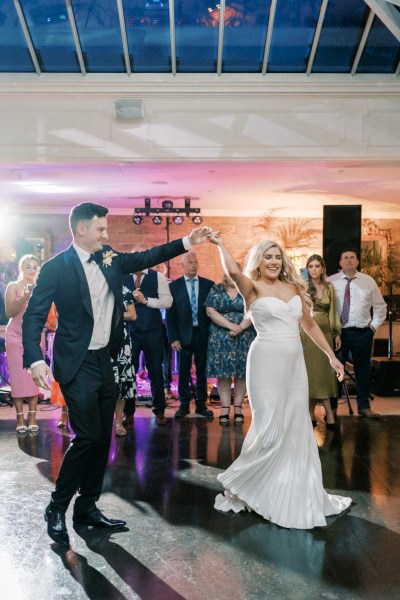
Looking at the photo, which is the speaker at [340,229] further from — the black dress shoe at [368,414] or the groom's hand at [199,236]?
the groom's hand at [199,236]

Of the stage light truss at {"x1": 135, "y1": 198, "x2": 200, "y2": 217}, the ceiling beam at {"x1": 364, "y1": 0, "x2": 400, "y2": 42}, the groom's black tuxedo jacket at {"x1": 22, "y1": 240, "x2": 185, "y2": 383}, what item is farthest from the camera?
the stage light truss at {"x1": 135, "y1": 198, "x2": 200, "y2": 217}

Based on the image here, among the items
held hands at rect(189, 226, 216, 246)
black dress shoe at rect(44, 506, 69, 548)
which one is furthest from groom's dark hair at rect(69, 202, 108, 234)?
black dress shoe at rect(44, 506, 69, 548)

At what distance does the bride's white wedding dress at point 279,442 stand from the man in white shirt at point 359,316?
3109mm

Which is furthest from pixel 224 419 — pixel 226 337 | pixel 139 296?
pixel 139 296

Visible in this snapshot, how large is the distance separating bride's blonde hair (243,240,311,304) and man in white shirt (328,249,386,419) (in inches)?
117

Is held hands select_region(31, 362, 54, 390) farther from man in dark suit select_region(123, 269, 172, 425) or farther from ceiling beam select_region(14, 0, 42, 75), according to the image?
ceiling beam select_region(14, 0, 42, 75)

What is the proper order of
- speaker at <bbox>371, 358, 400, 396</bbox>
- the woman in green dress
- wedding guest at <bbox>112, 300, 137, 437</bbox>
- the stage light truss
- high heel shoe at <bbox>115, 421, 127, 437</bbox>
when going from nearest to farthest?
wedding guest at <bbox>112, 300, 137, 437</bbox>, high heel shoe at <bbox>115, 421, 127, 437</bbox>, the woman in green dress, speaker at <bbox>371, 358, 400, 396</bbox>, the stage light truss

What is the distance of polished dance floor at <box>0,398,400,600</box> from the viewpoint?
327 centimetres

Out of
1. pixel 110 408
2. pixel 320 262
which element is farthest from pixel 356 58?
pixel 110 408

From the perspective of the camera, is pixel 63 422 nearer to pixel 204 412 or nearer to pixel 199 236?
pixel 204 412

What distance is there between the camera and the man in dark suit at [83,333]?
3770mm

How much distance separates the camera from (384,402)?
8477 millimetres

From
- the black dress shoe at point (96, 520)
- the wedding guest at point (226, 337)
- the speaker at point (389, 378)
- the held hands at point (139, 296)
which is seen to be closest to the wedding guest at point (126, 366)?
the held hands at point (139, 296)

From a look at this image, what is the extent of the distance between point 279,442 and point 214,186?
7.56 meters
